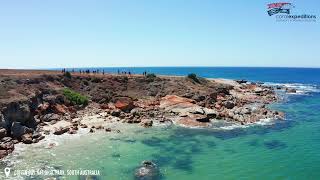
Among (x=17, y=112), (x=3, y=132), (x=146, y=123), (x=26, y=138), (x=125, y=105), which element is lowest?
(x=26, y=138)

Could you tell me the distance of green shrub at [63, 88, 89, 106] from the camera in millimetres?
58606

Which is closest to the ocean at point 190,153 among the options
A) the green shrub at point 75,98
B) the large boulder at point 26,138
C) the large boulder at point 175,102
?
the large boulder at point 26,138

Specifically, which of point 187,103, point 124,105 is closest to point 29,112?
point 124,105

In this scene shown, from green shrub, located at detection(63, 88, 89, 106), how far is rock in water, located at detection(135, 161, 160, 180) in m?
28.3

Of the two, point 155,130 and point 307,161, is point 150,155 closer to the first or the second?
point 155,130

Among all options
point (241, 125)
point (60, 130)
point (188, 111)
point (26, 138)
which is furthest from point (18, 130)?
point (241, 125)

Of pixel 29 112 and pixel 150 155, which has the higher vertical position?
pixel 29 112

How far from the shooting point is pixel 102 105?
59344mm

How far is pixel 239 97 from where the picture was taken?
258ft

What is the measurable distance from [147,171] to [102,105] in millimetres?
29649

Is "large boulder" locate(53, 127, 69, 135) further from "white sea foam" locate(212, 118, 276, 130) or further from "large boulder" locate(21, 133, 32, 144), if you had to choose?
"white sea foam" locate(212, 118, 276, 130)

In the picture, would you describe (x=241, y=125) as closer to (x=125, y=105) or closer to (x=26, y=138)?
(x=125, y=105)

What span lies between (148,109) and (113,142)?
673 inches

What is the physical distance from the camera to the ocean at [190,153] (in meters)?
31.8
